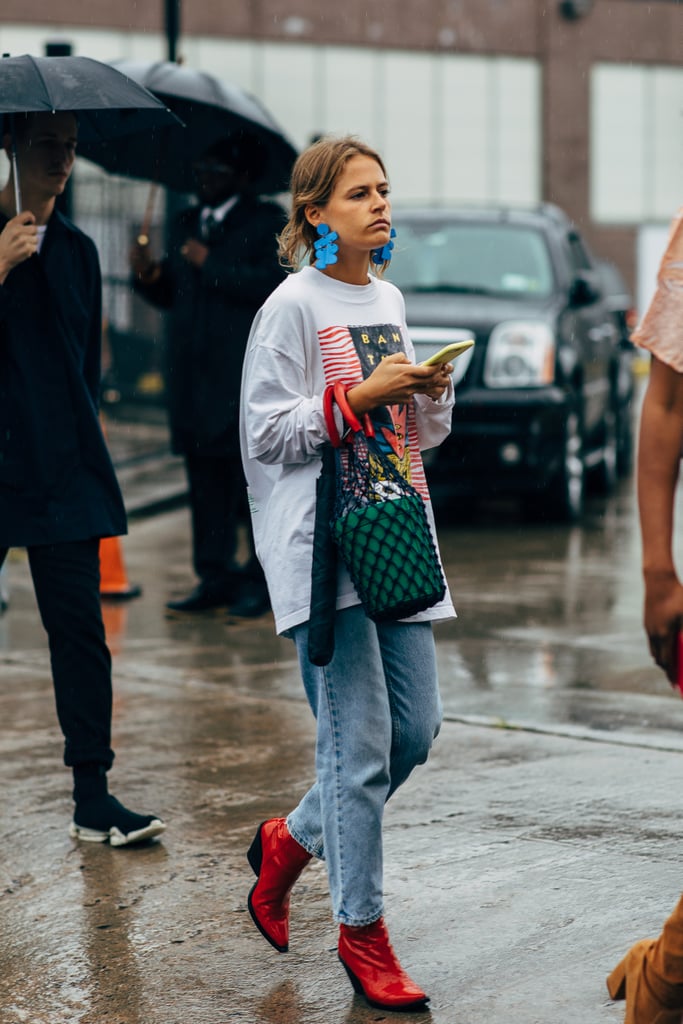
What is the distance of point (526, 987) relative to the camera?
385 cm

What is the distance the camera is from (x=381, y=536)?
12.0 feet

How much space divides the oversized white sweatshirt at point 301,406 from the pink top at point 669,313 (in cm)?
90

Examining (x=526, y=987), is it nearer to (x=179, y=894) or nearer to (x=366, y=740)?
(x=366, y=740)

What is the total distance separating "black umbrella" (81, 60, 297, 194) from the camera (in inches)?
311

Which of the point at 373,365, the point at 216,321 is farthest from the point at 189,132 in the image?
the point at 373,365

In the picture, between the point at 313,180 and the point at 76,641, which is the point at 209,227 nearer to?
the point at 76,641

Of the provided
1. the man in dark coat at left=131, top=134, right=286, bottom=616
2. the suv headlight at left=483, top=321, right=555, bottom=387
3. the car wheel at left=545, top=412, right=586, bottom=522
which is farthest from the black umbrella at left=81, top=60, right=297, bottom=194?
the car wheel at left=545, top=412, right=586, bottom=522

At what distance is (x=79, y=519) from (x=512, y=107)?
35.9 metres

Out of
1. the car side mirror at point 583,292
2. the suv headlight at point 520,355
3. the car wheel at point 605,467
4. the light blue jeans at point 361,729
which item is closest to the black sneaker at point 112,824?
the light blue jeans at point 361,729

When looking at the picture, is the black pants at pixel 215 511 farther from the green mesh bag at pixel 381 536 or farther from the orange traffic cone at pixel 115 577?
the green mesh bag at pixel 381 536

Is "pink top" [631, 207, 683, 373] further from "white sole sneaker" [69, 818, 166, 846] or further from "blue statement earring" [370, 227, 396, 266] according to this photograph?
"white sole sneaker" [69, 818, 166, 846]

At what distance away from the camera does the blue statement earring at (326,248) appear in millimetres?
3865

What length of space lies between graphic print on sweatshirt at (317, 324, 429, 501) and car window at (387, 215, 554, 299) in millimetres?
7903

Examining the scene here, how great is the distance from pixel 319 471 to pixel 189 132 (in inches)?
186
